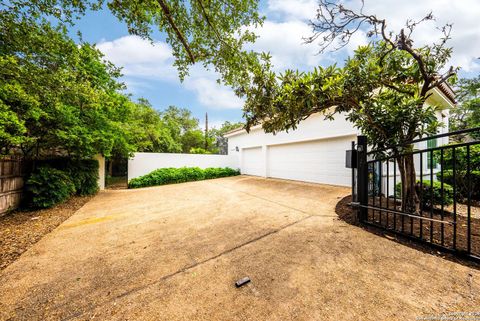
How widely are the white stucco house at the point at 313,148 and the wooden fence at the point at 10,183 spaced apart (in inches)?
306

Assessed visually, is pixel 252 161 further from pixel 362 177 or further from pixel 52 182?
pixel 52 182

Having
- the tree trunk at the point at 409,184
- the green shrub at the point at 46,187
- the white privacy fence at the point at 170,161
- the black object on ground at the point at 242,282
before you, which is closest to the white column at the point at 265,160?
the white privacy fence at the point at 170,161

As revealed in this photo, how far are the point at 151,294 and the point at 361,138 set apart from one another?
3.92 meters

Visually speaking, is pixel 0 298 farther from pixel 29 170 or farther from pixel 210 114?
pixel 210 114

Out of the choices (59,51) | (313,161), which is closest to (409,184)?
(313,161)

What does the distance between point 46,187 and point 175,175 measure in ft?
18.8

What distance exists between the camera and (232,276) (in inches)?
78.2

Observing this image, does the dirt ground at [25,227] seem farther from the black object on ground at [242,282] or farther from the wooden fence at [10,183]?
the black object on ground at [242,282]

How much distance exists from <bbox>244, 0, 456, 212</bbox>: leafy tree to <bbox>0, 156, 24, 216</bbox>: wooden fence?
21.1 ft

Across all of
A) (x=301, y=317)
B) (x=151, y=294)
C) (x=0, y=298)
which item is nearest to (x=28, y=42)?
(x=0, y=298)

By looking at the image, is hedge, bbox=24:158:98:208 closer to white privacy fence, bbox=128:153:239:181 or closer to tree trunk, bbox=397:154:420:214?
white privacy fence, bbox=128:153:239:181

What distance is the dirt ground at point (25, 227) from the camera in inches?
107

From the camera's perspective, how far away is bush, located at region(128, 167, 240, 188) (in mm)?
9508

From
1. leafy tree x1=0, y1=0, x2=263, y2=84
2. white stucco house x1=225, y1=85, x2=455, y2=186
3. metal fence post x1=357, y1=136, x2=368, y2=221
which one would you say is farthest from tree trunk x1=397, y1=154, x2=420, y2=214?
leafy tree x1=0, y1=0, x2=263, y2=84
